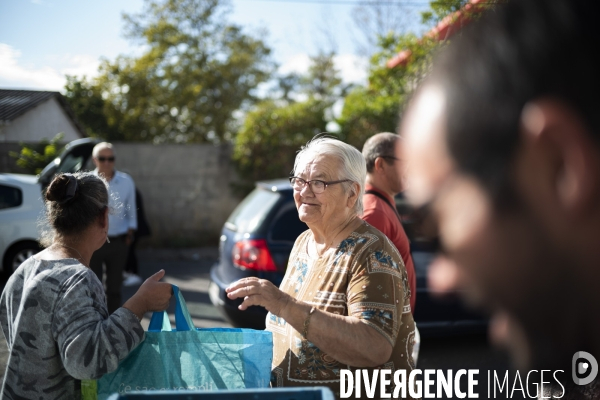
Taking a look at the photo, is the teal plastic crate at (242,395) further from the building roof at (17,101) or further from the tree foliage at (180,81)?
the tree foliage at (180,81)

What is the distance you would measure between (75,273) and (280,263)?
318 cm

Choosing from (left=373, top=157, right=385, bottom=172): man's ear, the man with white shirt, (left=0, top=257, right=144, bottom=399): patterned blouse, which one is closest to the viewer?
(left=0, top=257, right=144, bottom=399): patterned blouse

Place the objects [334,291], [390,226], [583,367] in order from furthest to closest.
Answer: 1. [390,226]
2. [334,291]
3. [583,367]

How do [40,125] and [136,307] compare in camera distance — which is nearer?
[136,307]

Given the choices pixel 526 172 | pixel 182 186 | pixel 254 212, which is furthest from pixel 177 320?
pixel 182 186

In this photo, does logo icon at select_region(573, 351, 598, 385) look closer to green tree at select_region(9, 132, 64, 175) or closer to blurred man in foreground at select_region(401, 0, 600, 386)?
blurred man in foreground at select_region(401, 0, 600, 386)

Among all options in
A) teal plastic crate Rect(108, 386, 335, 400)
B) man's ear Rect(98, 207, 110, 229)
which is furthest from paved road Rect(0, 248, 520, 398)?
man's ear Rect(98, 207, 110, 229)

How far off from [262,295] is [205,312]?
17.3 feet

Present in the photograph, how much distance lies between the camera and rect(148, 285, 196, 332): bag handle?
2229 millimetres

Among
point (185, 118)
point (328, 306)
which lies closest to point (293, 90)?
point (185, 118)

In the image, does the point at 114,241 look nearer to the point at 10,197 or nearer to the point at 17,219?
the point at 17,219

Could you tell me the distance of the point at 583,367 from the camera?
0.84m

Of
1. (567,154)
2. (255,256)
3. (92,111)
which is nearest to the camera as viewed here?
(567,154)

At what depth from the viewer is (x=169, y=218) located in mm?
13469
